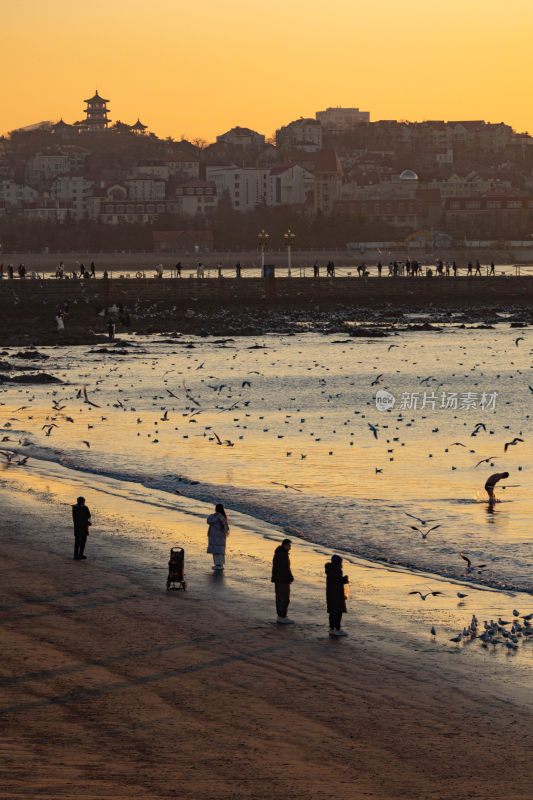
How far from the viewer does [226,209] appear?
17500cm

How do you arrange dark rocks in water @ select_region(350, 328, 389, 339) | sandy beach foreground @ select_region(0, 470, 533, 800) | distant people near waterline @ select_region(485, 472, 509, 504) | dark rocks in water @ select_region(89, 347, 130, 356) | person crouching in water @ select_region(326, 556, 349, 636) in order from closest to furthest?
Result: sandy beach foreground @ select_region(0, 470, 533, 800) → person crouching in water @ select_region(326, 556, 349, 636) → distant people near waterline @ select_region(485, 472, 509, 504) → dark rocks in water @ select_region(89, 347, 130, 356) → dark rocks in water @ select_region(350, 328, 389, 339)

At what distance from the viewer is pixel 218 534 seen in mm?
15297

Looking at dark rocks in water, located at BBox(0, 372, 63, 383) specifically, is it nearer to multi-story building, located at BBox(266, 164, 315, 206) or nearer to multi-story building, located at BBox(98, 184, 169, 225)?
multi-story building, located at BBox(98, 184, 169, 225)

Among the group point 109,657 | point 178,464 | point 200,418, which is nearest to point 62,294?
point 200,418

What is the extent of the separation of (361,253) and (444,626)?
412 ft

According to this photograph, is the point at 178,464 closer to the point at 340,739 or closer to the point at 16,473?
the point at 16,473

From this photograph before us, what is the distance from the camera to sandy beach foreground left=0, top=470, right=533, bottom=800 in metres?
8.98

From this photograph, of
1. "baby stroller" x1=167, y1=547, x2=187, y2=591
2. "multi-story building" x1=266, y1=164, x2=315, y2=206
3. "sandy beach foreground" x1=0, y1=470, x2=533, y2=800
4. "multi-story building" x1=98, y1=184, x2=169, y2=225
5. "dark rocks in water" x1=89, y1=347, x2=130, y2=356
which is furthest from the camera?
"multi-story building" x1=266, y1=164, x2=315, y2=206

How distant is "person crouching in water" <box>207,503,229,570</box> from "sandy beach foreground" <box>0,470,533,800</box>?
0.29 metres

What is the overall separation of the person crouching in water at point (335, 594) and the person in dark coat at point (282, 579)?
510mm

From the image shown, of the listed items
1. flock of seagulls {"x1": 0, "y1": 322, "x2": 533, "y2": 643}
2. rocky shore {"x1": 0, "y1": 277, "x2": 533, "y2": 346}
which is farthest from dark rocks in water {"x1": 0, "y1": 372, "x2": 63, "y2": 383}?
rocky shore {"x1": 0, "y1": 277, "x2": 533, "y2": 346}

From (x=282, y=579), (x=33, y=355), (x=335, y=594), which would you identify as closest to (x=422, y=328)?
(x=33, y=355)

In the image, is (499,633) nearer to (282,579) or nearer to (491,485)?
(282,579)

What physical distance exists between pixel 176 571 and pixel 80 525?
1979mm
